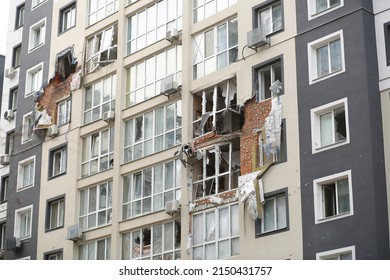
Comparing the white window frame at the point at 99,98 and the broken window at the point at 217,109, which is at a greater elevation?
the white window frame at the point at 99,98

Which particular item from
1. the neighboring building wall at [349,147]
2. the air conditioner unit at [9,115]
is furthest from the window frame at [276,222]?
the air conditioner unit at [9,115]

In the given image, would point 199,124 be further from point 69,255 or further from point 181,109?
point 69,255

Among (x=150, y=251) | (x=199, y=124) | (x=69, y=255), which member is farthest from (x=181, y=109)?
(x=69, y=255)

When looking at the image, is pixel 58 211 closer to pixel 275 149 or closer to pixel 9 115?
pixel 9 115

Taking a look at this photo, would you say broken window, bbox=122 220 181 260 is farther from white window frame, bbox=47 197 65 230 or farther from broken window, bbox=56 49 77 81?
broken window, bbox=56 49 77 81

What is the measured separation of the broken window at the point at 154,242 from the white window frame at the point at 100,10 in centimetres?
1183

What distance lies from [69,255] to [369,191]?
16975 mm

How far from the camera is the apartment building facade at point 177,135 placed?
3294cm

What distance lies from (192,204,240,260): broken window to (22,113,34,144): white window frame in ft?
46.7

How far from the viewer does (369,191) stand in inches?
1185

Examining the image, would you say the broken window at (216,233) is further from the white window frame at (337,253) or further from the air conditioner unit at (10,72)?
the air conditioner unit at (10,72)

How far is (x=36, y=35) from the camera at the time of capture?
4994 cm

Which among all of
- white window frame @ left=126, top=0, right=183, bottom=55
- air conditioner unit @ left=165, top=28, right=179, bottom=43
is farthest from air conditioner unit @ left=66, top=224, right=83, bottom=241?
air conditioner unit @ left=165, top=28, right=179, bottom=43

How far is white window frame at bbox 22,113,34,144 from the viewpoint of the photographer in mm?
47281
